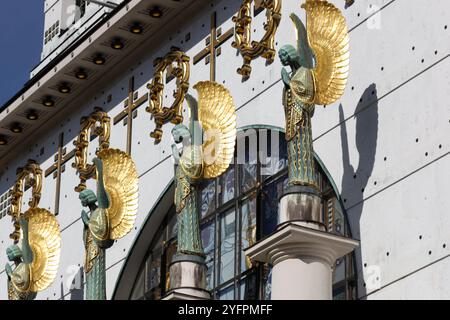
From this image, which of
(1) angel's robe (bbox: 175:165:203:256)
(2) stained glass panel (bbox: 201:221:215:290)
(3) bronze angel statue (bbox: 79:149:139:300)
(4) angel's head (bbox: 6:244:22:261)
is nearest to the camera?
(1) angel's robe (bbox: 175:165:203:256)

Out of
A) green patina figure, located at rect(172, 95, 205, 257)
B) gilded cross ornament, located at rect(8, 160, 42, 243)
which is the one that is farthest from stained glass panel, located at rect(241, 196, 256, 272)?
gilded cross ornament, located at rect(8, 160, 42, 243)

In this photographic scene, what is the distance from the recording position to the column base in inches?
688

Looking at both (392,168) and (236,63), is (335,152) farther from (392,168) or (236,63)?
(236,63)

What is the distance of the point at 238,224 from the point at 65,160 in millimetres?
5210

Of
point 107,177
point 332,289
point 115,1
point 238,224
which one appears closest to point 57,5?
point 115,1

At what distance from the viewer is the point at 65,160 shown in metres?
25.5

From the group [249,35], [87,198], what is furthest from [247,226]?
[249,35]

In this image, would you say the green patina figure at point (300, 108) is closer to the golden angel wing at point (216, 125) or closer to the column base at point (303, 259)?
the column base at point (303, 259)

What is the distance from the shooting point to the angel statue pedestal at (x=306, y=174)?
57.6 feet

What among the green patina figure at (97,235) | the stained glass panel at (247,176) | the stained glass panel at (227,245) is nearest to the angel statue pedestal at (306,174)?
the stained glass panel at (247,176)

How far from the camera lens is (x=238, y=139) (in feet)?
70.4

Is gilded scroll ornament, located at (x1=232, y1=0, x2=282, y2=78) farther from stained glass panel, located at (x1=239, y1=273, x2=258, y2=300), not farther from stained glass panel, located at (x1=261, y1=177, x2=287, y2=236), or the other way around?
stained glass panel, located at (x1=239, y1=273, x2=258, y2=300)

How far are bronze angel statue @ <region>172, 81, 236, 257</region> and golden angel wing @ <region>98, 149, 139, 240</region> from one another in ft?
6.35

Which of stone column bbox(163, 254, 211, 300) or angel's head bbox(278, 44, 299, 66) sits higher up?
angel's head bbox(278, 44, 299, 66)
